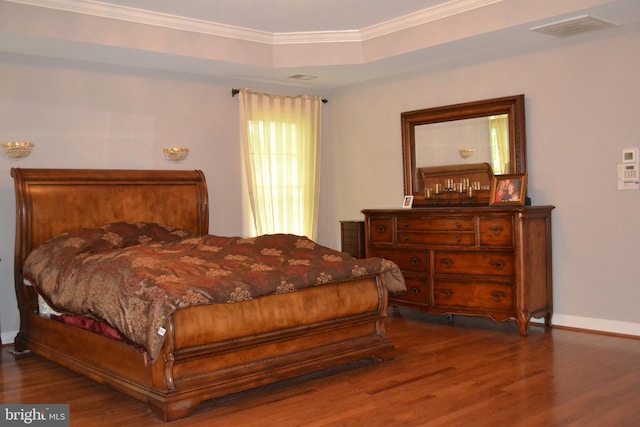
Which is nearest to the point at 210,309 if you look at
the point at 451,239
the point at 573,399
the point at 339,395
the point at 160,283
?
the point at 160,283

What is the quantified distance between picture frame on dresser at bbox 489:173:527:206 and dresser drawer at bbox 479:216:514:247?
0.88ft

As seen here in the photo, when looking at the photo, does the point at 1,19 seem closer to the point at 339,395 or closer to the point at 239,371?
the point at 239,371

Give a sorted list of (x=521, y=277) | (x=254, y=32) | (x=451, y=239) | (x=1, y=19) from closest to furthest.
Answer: (x=1, y=19) → (x=521, y=277) → (x=451, y=239) → (x=254, y=32)

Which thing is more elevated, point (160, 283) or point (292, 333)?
point (160, 283)

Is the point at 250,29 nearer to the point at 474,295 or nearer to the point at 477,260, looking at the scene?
the point at 477,260

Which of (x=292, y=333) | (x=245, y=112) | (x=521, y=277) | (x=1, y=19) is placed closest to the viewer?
(x=292, y=333)

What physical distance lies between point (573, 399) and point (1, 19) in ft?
14.9

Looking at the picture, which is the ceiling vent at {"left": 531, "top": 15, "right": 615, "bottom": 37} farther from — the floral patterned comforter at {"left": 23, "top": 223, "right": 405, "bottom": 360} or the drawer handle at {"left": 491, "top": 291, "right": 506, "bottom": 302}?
the floral patterned comforter at {"left": 23, "top": 223, "right": 405, "bottom": 360}

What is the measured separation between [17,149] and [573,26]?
4.47m

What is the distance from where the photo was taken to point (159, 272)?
3.74 m

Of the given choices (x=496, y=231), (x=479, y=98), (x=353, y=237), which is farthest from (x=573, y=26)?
(x=353, y=237)

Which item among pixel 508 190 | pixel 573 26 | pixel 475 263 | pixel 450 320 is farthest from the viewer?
pixel 450 320

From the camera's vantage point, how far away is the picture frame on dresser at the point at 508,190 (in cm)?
546

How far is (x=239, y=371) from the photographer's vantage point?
3732 mm
